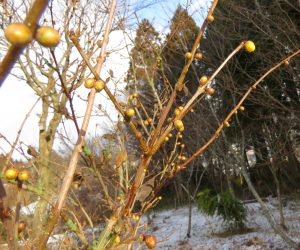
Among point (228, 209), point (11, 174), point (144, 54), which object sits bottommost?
point (11, 174)

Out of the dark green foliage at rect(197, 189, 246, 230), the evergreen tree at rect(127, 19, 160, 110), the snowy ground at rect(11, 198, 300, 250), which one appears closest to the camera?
the evergreen tree at rect(127, 19, 160, 110)

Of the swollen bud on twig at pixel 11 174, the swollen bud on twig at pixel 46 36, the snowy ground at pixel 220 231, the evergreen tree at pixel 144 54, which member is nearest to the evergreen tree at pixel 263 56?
the snowy ground at pixel 220 231

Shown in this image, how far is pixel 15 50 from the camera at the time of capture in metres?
0.23

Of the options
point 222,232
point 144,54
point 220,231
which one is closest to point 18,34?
point 144,54

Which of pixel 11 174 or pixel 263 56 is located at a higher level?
pixel 263 56

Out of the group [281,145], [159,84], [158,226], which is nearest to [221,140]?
[281,145]

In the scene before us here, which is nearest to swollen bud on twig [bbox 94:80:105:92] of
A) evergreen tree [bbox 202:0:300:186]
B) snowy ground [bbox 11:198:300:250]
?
evergreen tree [bbox 202:0:300:186]

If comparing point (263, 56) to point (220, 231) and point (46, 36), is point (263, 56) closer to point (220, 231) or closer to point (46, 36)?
point (220, 231)

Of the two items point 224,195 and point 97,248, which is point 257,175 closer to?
point 224,195

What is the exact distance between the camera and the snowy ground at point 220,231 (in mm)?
7406

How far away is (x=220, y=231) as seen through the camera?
9.48 metres

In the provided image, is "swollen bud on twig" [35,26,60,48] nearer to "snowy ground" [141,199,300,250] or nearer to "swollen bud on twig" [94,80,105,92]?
"swollen bud on twig" [94,80,105,92]

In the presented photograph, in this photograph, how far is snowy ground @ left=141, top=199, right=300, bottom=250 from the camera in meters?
7.41

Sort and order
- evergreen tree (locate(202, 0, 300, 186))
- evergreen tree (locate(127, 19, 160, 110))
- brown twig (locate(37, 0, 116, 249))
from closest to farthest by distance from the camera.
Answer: brown twig (locate(37, 0, 116, 249)) < evergreen tree (locate(127, 19, 160, 110)) < evergreen tree (locate(202, 0, 300, 186))
